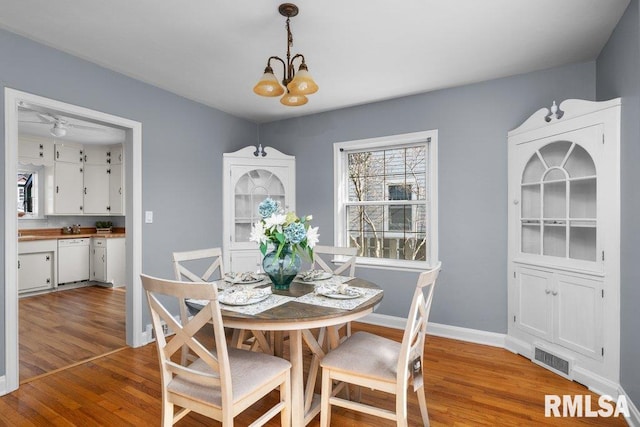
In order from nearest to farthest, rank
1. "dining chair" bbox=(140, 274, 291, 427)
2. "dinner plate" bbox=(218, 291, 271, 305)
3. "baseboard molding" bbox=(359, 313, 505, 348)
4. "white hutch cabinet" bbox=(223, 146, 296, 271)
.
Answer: "dining chair" bbox=(140, 274, 291, 427) < "dinner plate" bbox=(218, 291, 271, 305) < "baseboard molding" bbox=(359, 313, 505, 348) < "white hutch cabinet" bbox=(223, 146, 296, 271)

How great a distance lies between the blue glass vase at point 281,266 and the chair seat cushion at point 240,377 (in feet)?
1.66

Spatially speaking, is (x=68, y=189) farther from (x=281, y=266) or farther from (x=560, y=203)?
(x=560, y=203)

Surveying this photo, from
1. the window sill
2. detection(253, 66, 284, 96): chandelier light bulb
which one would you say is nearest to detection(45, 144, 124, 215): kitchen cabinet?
the window sill

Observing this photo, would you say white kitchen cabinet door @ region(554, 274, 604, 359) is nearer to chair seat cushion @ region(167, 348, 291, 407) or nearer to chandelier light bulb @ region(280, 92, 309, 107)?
chair seat cushion @ region(167, 348, 291, 407)

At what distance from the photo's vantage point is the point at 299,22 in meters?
2.26

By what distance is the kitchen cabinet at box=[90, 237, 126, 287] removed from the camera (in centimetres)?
579

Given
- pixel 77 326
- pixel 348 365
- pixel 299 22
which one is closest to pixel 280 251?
pixel 348 365

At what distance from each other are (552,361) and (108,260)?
637 centimetres

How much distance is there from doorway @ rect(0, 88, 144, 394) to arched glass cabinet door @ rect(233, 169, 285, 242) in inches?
48.1

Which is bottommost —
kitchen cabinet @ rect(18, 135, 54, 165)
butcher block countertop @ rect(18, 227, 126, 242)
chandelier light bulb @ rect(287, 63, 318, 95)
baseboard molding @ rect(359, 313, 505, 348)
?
baseboard molding @ rect(359, 313, 505, 348)

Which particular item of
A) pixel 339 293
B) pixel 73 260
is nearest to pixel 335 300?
pixel 339 293

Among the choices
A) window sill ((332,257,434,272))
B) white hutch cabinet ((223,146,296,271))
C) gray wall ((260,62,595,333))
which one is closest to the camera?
gray wall ((260,62,595,333))

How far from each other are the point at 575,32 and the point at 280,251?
2.62 m

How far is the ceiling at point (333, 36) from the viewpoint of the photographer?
2117 mm
